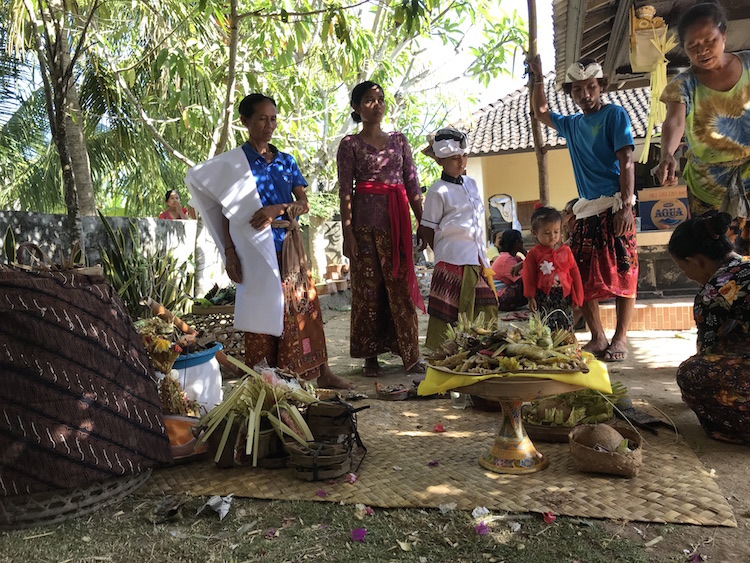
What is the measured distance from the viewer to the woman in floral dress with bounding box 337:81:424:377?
183 inches

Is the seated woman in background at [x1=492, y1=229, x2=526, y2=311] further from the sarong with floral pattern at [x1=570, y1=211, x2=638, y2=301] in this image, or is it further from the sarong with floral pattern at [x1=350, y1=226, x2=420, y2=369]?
the sarong with floral pattern at [x1=350, y1=226, x2=420, y2=369]

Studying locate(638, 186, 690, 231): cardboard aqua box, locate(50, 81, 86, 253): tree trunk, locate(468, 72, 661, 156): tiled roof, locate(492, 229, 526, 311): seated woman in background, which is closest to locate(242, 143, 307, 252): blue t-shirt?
locate(50, 81, 86, 253): tree trunk

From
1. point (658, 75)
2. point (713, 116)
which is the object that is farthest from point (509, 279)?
point (713, 116)

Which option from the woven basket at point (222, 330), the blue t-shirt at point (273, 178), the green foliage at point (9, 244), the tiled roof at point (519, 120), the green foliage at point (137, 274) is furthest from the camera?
the tiled roof at point (519, 120)

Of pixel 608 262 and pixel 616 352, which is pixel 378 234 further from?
pixel 616 352

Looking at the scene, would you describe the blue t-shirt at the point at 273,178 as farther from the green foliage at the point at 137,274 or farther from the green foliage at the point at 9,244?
the green foliage at the point at 9,244

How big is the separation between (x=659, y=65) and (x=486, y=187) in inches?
470

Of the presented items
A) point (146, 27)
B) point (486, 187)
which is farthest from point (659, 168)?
point (486, 187)

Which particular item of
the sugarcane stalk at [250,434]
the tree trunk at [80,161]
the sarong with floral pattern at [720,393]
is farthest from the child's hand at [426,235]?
the tree trunk at [80,161]

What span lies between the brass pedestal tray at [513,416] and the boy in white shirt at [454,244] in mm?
1800

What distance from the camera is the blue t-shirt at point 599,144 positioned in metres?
4.63

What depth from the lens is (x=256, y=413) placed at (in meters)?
2.95

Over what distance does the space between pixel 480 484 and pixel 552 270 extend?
8.91ft

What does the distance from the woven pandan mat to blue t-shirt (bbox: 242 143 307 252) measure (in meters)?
1.71
